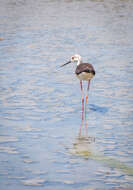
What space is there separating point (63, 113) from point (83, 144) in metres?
1.95

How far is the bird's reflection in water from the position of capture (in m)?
7.40

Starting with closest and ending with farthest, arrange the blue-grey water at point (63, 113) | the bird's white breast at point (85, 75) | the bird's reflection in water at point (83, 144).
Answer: the blue-grey water at point (63, 113) < the bird's reflection in water at point (83, 144) < the bird's white breast at point (85, 75)

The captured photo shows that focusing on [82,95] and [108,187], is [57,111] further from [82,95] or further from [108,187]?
[108,187]

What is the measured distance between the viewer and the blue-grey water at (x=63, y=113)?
21.4ft

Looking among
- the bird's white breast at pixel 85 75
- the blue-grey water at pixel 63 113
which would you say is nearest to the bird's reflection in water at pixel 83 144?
the blue-grey water at pixel 63 113

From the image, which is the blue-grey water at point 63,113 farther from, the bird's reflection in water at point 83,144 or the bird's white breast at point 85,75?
the bird's white breast at point 85,75

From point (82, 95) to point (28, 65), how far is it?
175 inches

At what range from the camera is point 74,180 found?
6.31 metres

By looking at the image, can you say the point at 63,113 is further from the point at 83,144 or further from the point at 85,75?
the point at 83,144

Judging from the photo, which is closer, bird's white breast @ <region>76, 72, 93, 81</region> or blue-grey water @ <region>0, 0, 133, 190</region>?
blue-grey water @ <region>0, 0, 133, 190</region>

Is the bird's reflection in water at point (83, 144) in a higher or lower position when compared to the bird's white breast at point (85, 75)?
lower

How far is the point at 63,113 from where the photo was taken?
383 inches

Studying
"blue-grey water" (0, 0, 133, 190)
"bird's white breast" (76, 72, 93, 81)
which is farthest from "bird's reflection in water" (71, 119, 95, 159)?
"bird's white breast" (76, 72, 93, 81)

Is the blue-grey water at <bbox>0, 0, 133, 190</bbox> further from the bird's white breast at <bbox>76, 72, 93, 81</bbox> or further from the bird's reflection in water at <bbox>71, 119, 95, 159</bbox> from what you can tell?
the bird's white breast at <bbox>76, 72, 93, 81</bbox>
